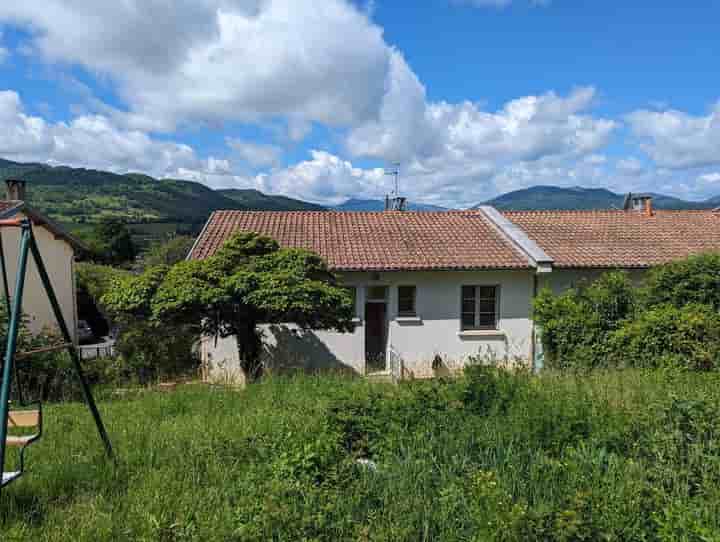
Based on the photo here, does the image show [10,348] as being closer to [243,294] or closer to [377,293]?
[243,294]

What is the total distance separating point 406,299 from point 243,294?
20.7 feet

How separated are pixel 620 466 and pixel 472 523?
1.47 m

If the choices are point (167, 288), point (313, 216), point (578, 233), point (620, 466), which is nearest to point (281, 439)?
point (620, 466)

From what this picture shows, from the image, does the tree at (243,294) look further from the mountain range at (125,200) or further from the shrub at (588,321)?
the mountain range at (125,200)

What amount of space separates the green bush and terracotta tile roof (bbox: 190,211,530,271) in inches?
180

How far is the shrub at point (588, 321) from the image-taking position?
994 cm

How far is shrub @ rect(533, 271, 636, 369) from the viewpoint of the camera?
9938 mm

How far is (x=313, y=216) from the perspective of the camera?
17.1 meters


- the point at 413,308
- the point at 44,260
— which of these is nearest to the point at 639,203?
the point at 413,308

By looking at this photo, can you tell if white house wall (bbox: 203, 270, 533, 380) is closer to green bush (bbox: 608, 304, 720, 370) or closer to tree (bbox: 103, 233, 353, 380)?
tree (bbox: 103, 233, 353, 380)

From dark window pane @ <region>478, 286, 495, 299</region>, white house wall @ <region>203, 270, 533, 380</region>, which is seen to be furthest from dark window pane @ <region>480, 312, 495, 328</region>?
dark window pane @ <region>478, 286, 495, 299</region>

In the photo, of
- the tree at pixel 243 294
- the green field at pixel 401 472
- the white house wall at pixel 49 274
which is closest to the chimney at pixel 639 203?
the tree at pixel 243 294

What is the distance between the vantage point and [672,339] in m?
8.67

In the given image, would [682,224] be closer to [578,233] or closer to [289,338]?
[578,233]
